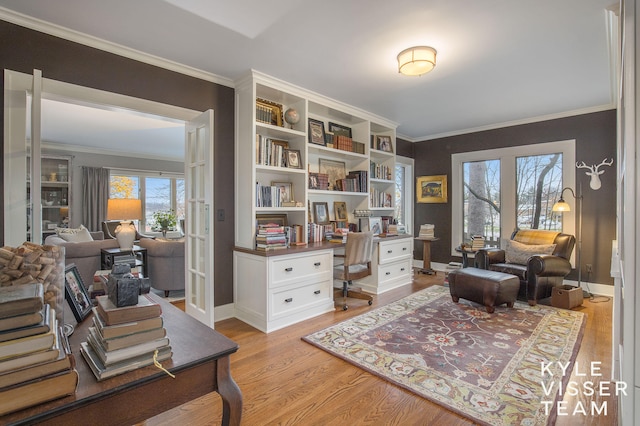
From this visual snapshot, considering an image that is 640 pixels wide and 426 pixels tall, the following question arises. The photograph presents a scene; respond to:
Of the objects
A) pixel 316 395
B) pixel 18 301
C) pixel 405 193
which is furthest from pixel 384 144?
pixel 18 301

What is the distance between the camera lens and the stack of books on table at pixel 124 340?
0.84 meters

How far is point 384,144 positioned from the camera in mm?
5027

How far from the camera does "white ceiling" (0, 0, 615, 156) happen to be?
2127mm

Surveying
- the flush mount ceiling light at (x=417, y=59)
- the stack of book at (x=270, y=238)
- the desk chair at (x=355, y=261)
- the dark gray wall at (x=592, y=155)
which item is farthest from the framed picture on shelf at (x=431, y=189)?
the stack of book at (x=270, y=238)

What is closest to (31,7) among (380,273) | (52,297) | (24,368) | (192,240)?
(192,240)

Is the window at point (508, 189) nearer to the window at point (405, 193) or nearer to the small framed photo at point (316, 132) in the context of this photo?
the window at point (405, 193)

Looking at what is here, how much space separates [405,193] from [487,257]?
87.3 inches

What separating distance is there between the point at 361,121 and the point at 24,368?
4.41 meters

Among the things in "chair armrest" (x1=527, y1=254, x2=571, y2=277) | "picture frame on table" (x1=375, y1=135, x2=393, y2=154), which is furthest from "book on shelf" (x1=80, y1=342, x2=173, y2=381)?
"picture frame on table" (x1=375, y1=135, x2=393, y2=154)

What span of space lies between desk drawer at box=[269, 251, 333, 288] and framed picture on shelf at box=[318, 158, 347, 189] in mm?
1202

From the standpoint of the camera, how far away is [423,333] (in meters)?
2.89

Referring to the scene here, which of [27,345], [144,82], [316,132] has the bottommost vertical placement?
[27,345]

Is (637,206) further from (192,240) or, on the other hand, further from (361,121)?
(361,121)

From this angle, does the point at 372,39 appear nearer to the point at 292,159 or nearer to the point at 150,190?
the point at 292,159
